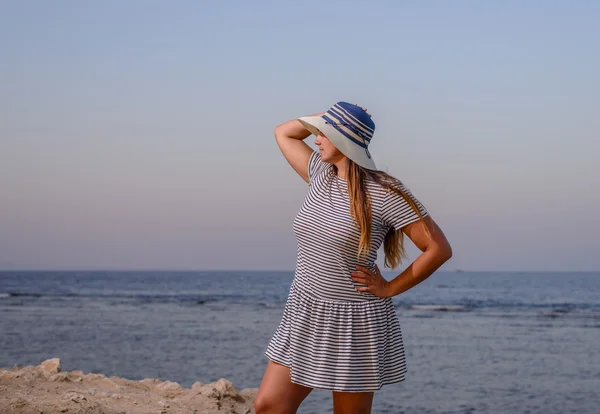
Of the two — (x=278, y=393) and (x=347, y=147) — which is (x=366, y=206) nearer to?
(x=347, y=147)

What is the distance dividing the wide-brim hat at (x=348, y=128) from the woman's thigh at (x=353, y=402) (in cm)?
95

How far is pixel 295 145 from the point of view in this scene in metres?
Answer: 3.98

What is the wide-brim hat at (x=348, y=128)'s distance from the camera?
3.45m

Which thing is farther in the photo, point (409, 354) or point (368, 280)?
point (409, 354)

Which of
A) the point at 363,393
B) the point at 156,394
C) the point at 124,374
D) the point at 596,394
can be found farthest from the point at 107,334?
the point at 363,393

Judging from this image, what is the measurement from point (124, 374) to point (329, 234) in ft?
32.4

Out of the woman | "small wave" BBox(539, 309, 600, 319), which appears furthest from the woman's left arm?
"small wave" BBox(539, 309, 600, 319)

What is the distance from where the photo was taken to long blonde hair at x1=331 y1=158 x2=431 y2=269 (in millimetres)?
3340

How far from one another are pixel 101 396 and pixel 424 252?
2.99 meters

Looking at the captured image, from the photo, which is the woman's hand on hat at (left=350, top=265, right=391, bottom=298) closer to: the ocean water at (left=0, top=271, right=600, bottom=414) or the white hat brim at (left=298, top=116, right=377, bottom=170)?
the white hat brim at (left=298, top=116, right=377, bottom=170)

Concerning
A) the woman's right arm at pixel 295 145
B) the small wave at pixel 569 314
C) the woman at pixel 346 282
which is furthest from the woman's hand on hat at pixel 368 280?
the small wave at pixel 569 314

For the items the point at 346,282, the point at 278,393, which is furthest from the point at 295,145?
the point at 278,393

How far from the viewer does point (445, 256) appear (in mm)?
3479

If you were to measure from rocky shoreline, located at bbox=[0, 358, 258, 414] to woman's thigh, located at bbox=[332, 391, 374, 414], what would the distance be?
7.29 feet
